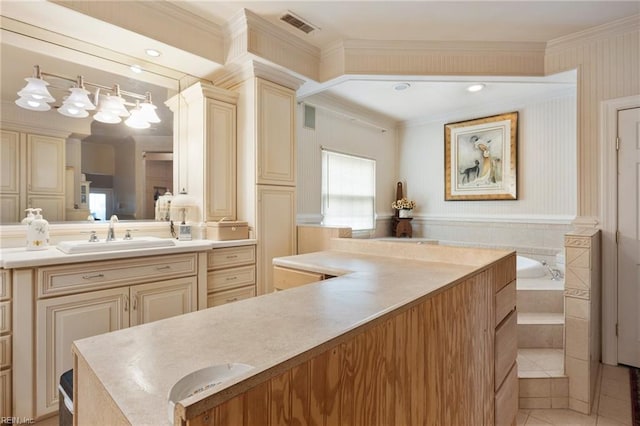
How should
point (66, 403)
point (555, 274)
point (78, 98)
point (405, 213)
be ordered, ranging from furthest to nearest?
point (405, 213)
point (555, 274)
point (78, 98)
point (66, 403)

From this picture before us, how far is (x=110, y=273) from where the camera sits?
2021 millimetres

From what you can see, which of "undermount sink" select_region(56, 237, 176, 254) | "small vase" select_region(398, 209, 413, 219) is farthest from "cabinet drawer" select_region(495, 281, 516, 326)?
"small vase" select_region(398, 209, 413, 219)

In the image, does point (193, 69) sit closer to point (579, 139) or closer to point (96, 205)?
point (96, 205)

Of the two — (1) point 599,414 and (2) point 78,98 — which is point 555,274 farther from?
(2) point 78,98

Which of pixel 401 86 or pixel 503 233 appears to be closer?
pixel 401 86

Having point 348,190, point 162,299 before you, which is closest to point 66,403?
point 162,299

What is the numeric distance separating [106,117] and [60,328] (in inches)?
64.5

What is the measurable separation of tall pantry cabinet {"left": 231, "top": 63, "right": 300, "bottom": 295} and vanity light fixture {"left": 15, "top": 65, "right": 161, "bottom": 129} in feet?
2.68

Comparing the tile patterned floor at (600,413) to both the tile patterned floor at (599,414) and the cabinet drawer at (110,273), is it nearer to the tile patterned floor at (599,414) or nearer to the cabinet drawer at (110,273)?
the tile patterned floor at (599,414)

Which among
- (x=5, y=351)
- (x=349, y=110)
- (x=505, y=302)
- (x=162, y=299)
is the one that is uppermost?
(x=349, y=110)

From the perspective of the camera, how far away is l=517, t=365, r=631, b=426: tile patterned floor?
1.98 m

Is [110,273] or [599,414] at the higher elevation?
[110,273]

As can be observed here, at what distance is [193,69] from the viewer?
2.89 m

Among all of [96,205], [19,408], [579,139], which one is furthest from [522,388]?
[96,205]
